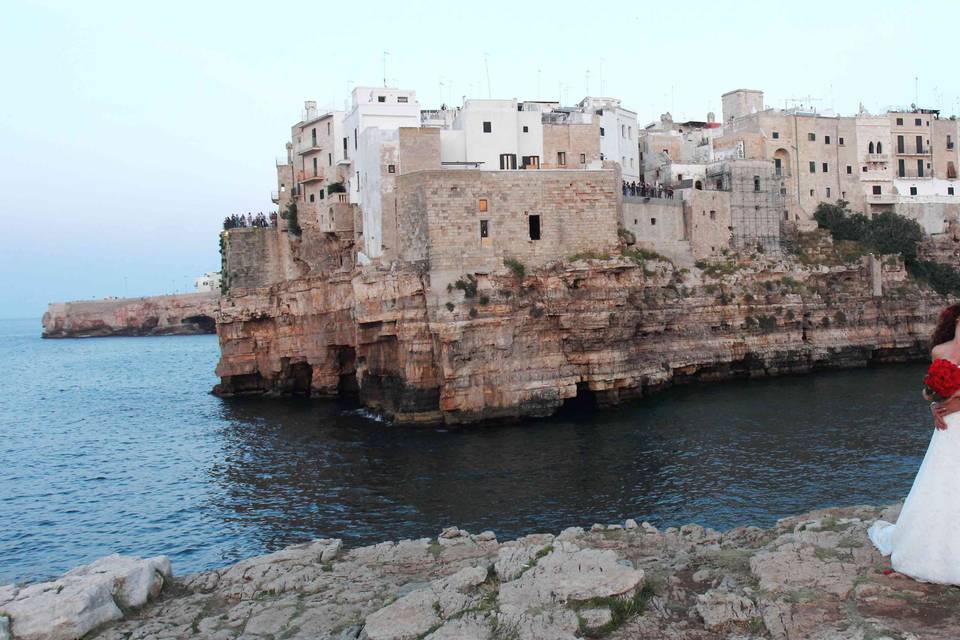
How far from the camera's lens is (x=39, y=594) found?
14.5m

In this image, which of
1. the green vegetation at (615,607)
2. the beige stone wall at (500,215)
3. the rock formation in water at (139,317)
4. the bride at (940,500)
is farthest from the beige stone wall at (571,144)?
the rock formation in water at (139,317)

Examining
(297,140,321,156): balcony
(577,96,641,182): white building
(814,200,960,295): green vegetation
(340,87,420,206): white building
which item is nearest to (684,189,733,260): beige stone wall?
(577,96,641,182): white building

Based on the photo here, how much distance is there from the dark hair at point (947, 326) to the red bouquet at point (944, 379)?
549mm

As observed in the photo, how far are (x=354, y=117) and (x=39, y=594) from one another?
39256 millimetres

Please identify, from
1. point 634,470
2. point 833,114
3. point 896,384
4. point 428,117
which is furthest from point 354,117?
point 833,114

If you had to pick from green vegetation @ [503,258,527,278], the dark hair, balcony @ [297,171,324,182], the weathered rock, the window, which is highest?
balcony @ [297,171,324,182]

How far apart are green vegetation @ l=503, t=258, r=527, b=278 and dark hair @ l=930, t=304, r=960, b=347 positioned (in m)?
29.3

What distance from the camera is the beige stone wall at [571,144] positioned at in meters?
49.3

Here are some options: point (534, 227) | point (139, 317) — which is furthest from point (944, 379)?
point (139, 317)

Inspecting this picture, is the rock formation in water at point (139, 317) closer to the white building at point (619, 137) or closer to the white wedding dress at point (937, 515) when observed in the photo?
the white building at point (619, 137)

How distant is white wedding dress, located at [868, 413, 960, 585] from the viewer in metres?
10.7

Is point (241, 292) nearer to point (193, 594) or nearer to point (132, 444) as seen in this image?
point (132, 444)

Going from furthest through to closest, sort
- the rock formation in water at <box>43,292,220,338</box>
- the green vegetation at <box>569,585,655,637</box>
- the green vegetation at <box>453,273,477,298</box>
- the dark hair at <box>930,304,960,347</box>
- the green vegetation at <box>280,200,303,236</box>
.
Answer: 1. the rock formation in water at <box>43,292,220,338</box>
2. the green vegetation at <box>280,200,303,236</box>
3. the green vegetation at <box>453,273,477,298</box>
4. the green vegetation at <box>569,585,655,637</box>
5. the dark hair at <box>930,304,960,347</box>

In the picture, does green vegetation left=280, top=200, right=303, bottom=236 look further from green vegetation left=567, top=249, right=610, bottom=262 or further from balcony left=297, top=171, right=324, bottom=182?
green vegetation left=567, top=249, right=610, bottom=262
